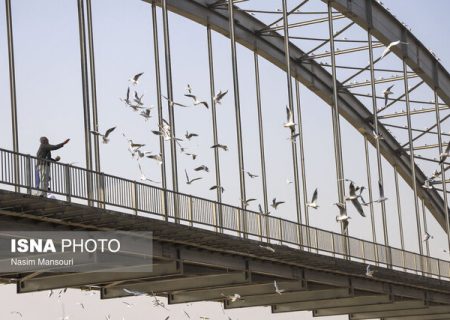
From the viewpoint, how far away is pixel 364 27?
2376 inches

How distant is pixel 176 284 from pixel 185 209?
260 inches

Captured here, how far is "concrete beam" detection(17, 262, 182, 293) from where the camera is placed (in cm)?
3928


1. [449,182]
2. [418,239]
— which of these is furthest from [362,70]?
[449,182]

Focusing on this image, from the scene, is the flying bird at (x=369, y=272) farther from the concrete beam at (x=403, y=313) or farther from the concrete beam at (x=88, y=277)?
the concrete beam at (x=403, y=313)

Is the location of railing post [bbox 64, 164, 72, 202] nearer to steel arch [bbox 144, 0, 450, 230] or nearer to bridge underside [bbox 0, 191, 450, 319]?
bridge underside [bbox 0, 191, 450, 319]

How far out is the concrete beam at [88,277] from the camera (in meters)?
39.3

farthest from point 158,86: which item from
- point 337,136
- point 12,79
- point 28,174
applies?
point 337,136

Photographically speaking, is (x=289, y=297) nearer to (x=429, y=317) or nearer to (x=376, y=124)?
(x=376, y=124)

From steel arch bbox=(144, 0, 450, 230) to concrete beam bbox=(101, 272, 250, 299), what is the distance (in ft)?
36.4

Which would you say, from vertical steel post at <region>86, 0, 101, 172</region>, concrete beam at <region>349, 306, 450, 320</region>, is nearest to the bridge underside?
concrete beam at <region>349, 306, 450, 320</region>

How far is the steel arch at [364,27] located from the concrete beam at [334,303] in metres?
10.1

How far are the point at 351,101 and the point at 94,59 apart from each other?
29.7 metres

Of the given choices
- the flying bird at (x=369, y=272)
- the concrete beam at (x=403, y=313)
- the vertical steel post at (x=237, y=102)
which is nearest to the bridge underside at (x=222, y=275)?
the flying bird at (x=369, y=272)

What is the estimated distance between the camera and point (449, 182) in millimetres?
79812
